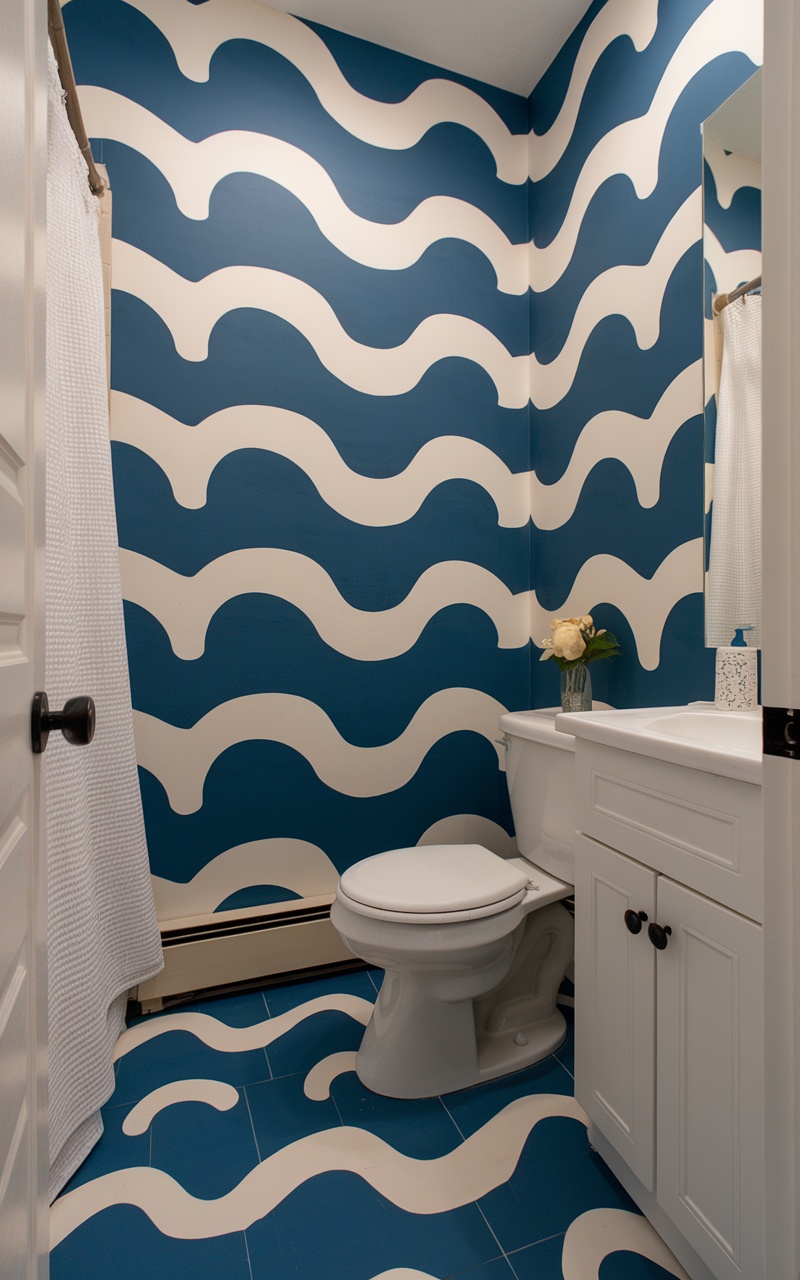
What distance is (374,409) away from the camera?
2.00 metres

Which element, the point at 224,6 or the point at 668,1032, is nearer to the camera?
the point at 668,1032

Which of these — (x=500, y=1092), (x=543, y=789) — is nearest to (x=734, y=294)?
(x=543, y=789)

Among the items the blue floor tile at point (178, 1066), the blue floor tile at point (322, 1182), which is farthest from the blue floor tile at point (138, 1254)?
the blue floor tile at point (178, 1066)

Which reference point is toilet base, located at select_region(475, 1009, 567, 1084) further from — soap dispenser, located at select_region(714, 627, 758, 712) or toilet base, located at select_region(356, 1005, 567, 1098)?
soap dispenser, located at select_region(714, 627, 758, 712)

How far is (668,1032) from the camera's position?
988 mm

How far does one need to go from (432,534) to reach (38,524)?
147 cm

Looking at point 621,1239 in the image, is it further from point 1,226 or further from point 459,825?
point 1,226

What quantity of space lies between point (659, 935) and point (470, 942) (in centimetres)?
44

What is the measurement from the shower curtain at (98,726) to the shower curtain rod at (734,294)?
1.32 m

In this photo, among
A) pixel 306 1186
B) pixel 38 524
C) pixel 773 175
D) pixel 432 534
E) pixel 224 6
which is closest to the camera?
pixel 773 175

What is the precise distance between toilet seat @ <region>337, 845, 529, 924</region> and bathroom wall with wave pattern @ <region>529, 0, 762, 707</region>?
0.58 metres

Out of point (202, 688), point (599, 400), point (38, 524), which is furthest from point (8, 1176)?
point (599, 400)

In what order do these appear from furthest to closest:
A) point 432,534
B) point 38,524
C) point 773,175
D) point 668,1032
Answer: point 432,534, point 668,1032, point 38,524, point 773,175

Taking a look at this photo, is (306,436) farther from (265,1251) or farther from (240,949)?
(265,1251)
